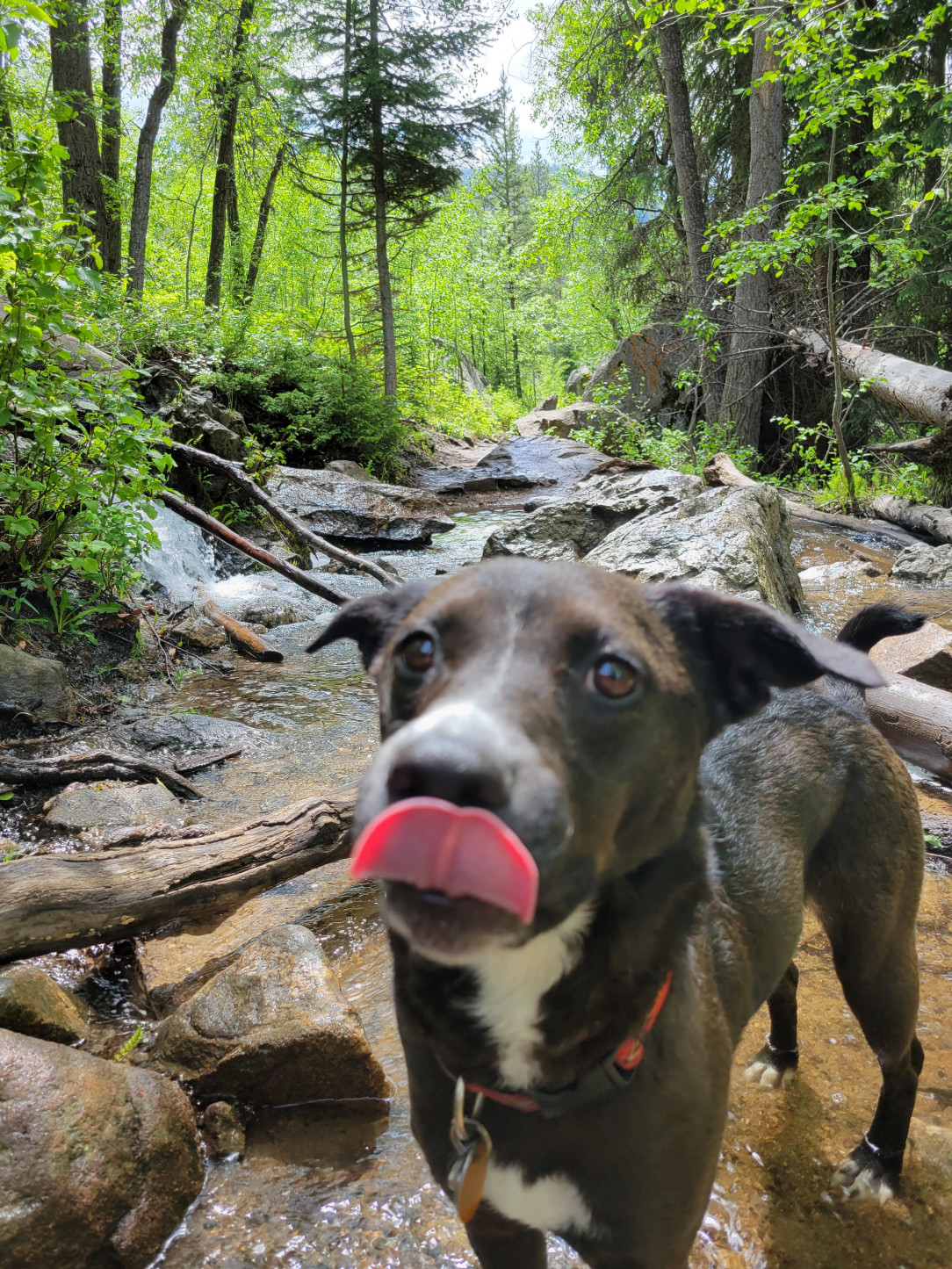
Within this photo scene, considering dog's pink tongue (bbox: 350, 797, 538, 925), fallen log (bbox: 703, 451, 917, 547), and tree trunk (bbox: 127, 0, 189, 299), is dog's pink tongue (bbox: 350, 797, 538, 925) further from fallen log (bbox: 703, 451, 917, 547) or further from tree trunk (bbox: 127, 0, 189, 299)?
tree trunk (bbox: 127, 0, 189, 299)

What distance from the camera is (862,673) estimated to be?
1395 mm

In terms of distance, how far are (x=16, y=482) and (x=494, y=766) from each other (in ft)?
14.6

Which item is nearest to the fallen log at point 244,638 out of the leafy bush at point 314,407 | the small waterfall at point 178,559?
the small waterfall at point 178,559

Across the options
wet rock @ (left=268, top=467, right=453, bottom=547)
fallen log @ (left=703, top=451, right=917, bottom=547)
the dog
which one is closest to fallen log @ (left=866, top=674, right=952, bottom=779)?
the dog

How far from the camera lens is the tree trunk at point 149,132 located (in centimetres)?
1396

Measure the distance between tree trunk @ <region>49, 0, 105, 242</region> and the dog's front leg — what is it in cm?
1227

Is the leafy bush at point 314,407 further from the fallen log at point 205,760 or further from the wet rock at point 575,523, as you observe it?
the fallen log at point 205,760

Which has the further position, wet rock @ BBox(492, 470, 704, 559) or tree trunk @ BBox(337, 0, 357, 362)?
tree trunk @ BBox(337, 0, 357, 362)

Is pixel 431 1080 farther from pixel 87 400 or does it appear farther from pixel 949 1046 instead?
pixel 87 400

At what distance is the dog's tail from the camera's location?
2121 millimetres

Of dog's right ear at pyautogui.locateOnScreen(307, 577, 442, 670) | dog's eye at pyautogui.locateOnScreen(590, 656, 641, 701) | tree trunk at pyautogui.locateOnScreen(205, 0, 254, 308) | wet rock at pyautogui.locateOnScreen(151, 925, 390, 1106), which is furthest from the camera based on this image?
tree trunk at pyautogui.locateOnScreen(205, 0, 254, 308)

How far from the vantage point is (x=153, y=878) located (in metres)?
2.72

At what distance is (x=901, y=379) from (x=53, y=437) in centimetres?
956

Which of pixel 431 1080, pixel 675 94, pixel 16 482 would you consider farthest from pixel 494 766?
pixel 675 94
